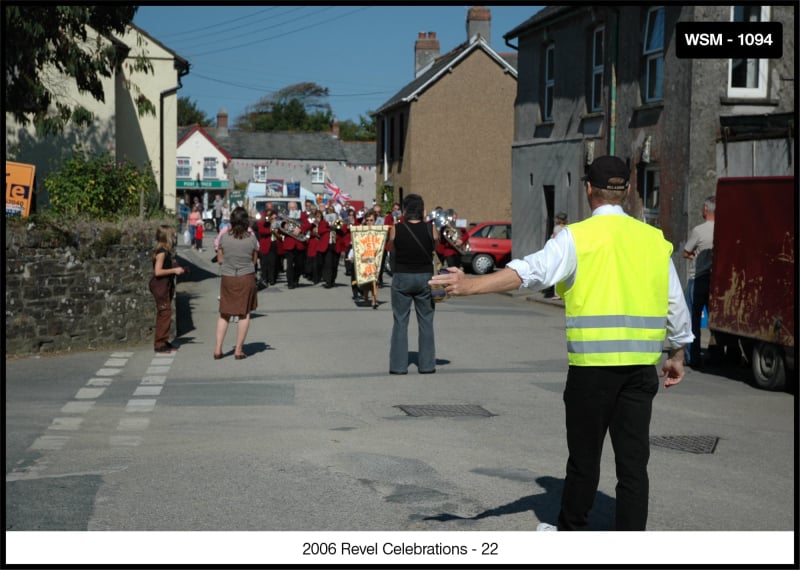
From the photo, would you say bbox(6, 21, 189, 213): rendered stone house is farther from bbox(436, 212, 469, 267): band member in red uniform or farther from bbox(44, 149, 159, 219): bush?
bbox(436, 212, 469, 267): band member in red uniform

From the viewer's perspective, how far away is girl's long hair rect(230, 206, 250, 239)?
14.6 m

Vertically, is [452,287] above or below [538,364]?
above

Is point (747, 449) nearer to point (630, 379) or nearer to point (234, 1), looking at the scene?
point (630, 379)

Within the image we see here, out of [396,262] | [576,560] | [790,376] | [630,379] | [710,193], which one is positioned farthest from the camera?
[710,193]

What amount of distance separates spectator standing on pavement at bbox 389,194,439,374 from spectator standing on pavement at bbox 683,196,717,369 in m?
3.18

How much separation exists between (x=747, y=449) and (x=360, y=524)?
13.0 ft

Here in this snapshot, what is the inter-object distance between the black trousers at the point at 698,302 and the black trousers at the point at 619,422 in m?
9.08

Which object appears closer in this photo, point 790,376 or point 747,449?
point 747,449

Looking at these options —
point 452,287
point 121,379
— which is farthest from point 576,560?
point 121,379

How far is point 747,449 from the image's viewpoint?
9000mm

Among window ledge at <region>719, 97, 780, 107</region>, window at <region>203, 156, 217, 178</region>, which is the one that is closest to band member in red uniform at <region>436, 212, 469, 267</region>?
window ledge at <region>719, 97, 780, 107</region>

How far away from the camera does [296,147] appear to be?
90.5 m

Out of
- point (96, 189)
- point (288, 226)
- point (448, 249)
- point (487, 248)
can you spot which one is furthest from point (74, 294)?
point (487, 248)

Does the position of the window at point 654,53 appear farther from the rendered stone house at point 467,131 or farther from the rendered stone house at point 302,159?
the rendered stone house at point 302,159
